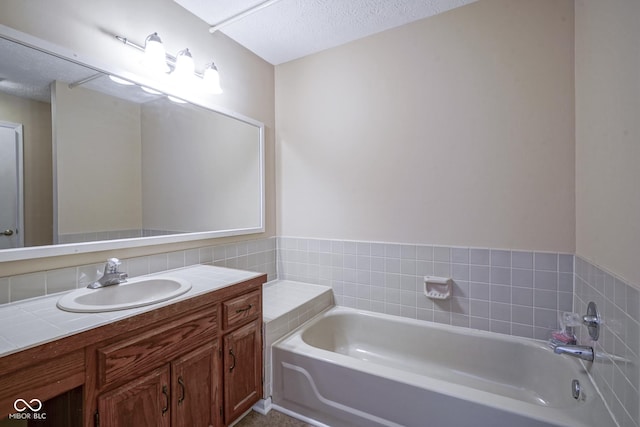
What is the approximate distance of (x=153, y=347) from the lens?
45.4 inches

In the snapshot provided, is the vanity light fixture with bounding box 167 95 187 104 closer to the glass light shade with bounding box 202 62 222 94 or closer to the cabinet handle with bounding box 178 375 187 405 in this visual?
the glass light shade with bounding box 202 62 222 94

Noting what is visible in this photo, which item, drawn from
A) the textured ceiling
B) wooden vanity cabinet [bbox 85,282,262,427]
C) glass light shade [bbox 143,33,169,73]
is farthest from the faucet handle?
the textured ceiling

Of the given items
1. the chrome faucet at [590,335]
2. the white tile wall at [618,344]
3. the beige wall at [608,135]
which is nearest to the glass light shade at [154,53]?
the beige wall at [608,135]

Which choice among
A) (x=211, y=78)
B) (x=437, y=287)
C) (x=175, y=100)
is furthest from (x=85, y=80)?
(x=437, y=287)

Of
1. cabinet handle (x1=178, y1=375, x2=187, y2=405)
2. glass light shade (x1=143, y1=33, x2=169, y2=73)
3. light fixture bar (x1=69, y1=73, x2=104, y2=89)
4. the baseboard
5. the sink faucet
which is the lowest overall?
the baseboard

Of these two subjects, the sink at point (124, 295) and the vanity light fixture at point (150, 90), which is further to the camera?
the vanity light fixture at point (150, 90)

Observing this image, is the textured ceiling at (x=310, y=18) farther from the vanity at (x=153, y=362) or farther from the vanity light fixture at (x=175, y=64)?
the vanity at (x=153, y=362)

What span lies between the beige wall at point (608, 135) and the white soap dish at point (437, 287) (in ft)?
2.42

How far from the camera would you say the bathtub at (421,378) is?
1.27 meters

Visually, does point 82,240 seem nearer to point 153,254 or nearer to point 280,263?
point 153,254

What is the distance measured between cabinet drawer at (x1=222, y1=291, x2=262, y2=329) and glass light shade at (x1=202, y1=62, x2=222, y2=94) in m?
1.41

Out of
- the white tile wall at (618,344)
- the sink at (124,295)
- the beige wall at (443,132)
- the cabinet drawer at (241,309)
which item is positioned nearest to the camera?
the white tile wall at (618,344)

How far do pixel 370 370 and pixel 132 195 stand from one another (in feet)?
5.45

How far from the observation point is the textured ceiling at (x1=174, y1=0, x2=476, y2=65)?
→ 1889mm
